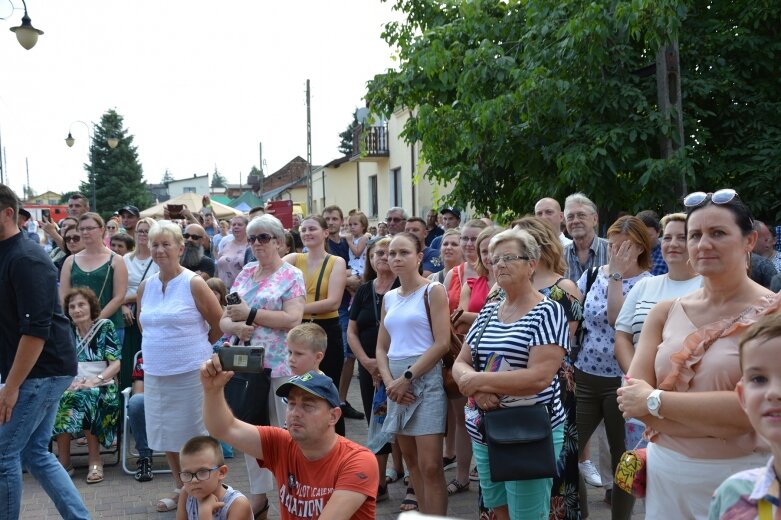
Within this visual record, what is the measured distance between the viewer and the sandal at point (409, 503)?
526 cm

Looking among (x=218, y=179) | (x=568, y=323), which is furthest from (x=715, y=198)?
(x=218, y=179)

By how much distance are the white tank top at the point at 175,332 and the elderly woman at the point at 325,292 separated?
47.9 inches

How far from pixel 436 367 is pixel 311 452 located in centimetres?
184

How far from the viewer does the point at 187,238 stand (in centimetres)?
898

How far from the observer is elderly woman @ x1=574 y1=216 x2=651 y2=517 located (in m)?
4.66

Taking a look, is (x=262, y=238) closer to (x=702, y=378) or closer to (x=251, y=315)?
(x=251, y=315)

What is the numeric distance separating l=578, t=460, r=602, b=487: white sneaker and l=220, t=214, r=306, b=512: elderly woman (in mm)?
2380

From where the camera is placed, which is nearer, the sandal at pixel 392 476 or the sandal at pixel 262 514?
the sandal at pixel 262 514

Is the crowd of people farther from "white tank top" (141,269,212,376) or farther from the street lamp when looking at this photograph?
the street lamp

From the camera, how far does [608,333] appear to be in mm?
4785

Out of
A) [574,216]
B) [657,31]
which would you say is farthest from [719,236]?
[657,31]

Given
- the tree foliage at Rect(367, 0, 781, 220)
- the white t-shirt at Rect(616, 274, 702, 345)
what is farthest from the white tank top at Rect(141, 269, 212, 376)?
the tree foliage at Rect(367, 0, 781, 220)

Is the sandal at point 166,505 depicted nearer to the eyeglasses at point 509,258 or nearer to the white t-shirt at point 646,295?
the eyeglasses at point 509,258

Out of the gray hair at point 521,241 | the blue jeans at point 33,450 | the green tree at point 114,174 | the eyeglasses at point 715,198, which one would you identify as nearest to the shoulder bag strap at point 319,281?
the blue jeans at point 33,450
